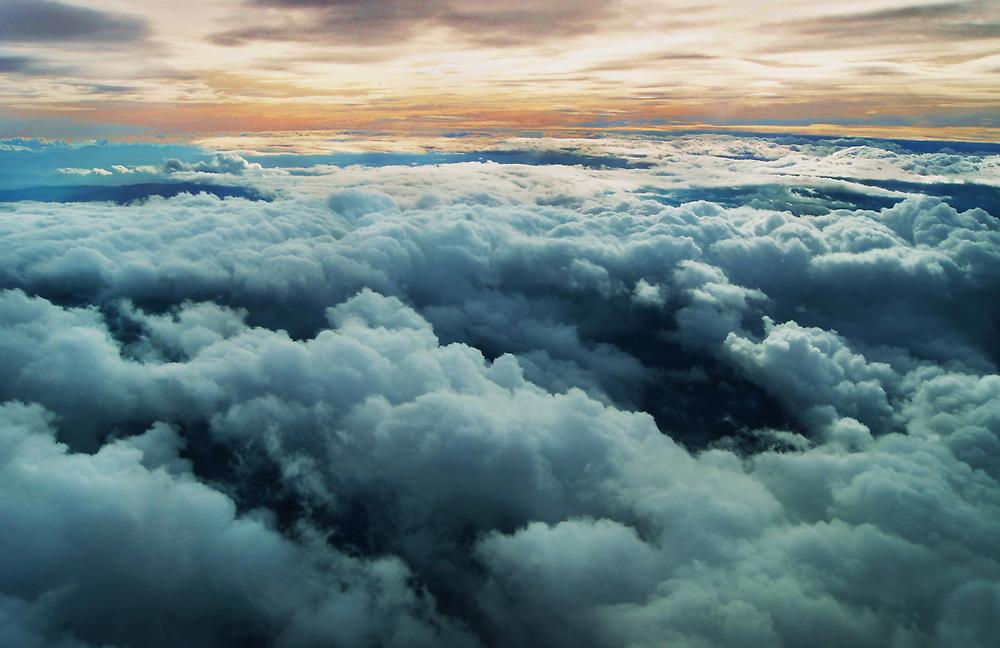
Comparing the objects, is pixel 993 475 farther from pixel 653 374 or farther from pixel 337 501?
pixel 337 501

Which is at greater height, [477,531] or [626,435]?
[626,435]

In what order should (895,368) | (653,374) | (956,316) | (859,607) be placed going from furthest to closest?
(956,316) → (653,374) → (895,368) → (859,607)

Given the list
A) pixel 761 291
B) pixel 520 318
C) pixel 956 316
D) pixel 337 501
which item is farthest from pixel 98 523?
pixel 956 316

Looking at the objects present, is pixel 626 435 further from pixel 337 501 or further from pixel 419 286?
pixel 419 286

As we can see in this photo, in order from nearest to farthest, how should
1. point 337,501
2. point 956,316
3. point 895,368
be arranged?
point 337,501, point 895,368, point 956,316

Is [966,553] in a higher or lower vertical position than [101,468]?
lower

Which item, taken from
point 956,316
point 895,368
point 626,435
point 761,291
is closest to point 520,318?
point 626,435

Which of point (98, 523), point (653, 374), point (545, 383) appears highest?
point (98, 523)

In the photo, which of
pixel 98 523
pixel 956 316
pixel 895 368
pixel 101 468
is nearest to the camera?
pixel 98 523

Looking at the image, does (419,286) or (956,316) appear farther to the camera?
(956,316)

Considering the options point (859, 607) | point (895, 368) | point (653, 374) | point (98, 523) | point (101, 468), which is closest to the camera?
point (98, 523)
